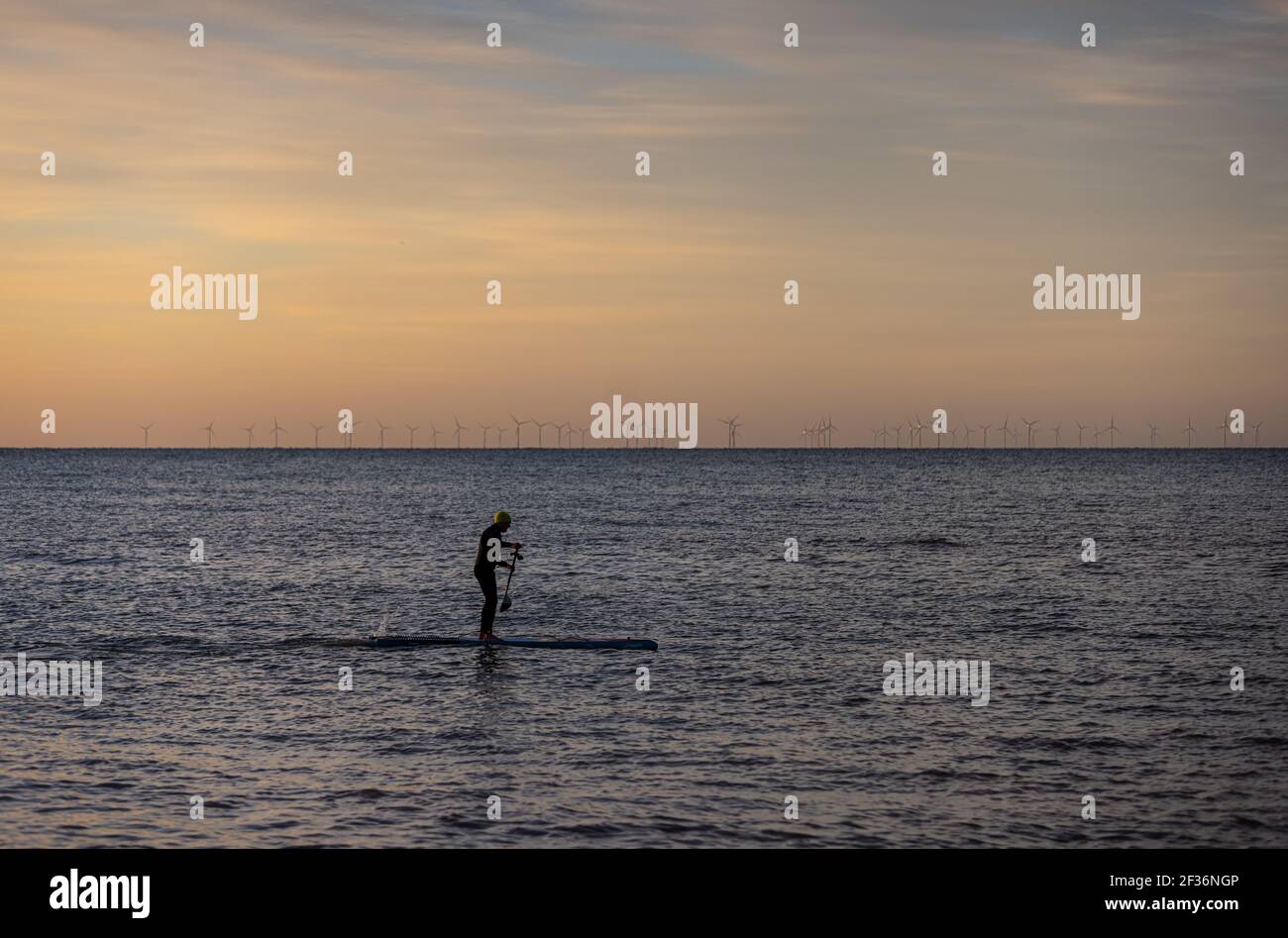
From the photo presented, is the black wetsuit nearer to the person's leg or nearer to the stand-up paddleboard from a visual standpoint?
the person's leg

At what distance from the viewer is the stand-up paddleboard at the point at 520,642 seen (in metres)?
29.7

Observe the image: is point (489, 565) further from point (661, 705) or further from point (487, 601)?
point (661, 705)

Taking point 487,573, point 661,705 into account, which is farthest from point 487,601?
point 661,705

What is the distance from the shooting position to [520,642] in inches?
1172

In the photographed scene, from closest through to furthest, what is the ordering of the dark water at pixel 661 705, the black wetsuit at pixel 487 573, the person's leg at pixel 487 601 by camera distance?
the dark water at pixel 661 705 → the black wetsuit at pixel 487 573 → the person's leg at pixel 487 601

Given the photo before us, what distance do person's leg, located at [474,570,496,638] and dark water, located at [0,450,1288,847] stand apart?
753 millimetres

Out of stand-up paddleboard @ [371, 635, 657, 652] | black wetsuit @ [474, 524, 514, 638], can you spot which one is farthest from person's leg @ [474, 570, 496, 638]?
stand-up paddleboard @ [371, 635, 657, 652]

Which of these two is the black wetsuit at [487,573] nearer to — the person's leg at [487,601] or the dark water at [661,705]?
the person's leg at [487,601]

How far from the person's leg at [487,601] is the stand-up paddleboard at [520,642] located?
29 cm

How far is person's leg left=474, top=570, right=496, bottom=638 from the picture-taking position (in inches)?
1155

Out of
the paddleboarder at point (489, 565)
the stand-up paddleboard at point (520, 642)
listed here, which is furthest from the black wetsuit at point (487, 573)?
the stand-up paddleboard at point (520, 642)
